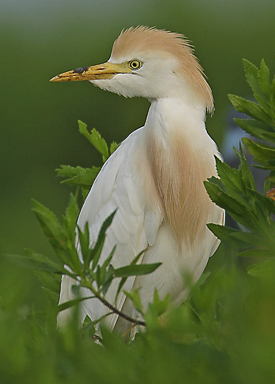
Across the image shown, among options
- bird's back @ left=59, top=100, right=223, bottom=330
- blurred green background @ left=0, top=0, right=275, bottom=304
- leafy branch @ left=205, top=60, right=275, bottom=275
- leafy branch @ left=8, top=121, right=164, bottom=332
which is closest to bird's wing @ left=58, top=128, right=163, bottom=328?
bird's back @ left=59, top=100, right=223, bottom=330

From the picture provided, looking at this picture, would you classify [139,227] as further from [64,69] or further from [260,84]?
[64,69]

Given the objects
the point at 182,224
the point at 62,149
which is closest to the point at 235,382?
the point at 182,224

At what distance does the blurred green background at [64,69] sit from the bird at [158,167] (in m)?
5.66

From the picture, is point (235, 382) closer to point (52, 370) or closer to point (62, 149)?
point (52, 370)

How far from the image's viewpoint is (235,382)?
0.36 meters

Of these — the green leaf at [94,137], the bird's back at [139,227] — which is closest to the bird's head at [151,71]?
the bird's back at [139,227]

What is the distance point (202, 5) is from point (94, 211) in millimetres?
8036

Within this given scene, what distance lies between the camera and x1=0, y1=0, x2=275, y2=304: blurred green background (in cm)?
757

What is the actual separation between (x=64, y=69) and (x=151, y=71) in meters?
6.21

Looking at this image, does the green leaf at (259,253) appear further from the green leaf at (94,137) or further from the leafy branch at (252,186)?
the green leaf at (94,137)

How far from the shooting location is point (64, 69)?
7.54 m

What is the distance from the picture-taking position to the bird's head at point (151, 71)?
1498 millimetres

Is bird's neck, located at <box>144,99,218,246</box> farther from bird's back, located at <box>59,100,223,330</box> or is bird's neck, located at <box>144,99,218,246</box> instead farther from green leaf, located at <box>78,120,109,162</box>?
green leaf, located at <box>78,120,109,162</box>

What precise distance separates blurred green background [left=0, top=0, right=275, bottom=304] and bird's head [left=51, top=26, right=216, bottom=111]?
5699 millimetres
